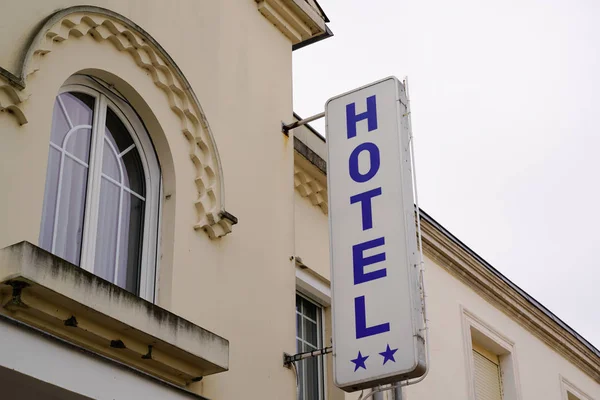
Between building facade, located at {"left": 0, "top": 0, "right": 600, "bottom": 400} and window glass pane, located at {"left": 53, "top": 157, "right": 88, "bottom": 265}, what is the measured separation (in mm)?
14

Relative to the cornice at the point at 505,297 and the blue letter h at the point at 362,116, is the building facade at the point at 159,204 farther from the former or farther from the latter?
the cornice at the point at 505,297

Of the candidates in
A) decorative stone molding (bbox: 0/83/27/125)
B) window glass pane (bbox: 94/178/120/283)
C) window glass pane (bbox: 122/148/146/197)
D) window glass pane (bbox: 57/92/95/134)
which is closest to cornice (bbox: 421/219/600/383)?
window glass pane (bbox: 122/148/146/197)

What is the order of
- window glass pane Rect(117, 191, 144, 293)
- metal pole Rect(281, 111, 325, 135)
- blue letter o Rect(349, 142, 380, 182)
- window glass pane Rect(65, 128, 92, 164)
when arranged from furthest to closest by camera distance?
metal pole Rect(281, 111, 325, 135) < blue letter o Rect(349, 142, 380, 182) < window glass pane Rect(117, 191, 144, 293) < window glass pane Rect(65, 128, 92, 164)

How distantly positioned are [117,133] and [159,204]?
634 mm

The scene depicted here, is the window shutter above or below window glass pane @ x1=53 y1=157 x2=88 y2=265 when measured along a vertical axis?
above

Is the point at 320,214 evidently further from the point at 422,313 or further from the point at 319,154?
the point at 422,313

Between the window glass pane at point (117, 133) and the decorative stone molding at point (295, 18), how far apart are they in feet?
8.54

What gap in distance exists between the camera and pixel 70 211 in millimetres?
7340

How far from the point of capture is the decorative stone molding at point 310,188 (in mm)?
10578

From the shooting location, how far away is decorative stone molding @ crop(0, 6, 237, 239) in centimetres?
736

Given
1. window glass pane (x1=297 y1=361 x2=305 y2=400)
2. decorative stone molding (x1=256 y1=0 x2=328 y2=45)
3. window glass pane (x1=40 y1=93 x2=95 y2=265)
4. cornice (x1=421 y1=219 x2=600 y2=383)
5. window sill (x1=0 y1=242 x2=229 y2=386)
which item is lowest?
window sill (x1=0 y1=242 x2=229 y2=386)

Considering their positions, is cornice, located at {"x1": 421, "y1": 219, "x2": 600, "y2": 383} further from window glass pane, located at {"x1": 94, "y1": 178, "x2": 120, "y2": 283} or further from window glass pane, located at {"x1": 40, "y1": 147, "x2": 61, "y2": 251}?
window glass pane, located at {"x1": 40, "y1": 147, "x2": 61, "y2": 251}

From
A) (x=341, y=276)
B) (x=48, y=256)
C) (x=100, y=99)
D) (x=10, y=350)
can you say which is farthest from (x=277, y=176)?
(x=10, y=350)

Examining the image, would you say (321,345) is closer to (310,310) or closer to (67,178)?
(310,310)
